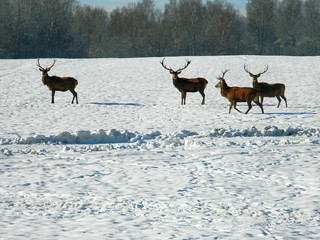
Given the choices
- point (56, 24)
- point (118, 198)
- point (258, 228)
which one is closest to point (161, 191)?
point (118, 198)

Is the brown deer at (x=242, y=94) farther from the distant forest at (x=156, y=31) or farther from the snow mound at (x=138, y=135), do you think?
the distant forest at (x=156, y=31)

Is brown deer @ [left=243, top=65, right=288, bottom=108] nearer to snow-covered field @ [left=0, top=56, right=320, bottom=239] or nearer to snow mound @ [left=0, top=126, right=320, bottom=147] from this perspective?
snow-covered field @ [left=0, top=56, right=320, bottom=239]

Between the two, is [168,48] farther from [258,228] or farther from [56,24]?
Result: [258,228]

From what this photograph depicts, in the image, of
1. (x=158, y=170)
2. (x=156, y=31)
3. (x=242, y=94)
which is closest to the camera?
(x=158, y=170)

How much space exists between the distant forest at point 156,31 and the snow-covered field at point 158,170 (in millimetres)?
40644

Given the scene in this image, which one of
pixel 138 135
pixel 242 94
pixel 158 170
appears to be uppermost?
pixel 242 94

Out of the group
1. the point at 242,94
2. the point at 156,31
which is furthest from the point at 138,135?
the point at 156,31

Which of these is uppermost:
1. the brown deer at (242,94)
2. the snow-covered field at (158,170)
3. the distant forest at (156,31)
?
the distant forest at (156,31)

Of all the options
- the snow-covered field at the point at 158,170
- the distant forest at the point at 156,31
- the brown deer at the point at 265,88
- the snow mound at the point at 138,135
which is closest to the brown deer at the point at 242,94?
the snow-covered field at the point at 158,170

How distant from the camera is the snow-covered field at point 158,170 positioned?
6039 millimetres

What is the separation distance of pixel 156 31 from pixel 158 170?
56525 mm

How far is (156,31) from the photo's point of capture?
63.8 m

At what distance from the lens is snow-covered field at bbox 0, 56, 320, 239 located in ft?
19.8

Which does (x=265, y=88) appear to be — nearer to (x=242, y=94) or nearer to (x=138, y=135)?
(x=242, y=94)
